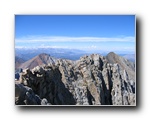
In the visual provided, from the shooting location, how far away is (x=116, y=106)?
488cm

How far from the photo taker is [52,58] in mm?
4863

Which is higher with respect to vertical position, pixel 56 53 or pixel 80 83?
pixel 56 53

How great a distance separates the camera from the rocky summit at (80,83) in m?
4.84

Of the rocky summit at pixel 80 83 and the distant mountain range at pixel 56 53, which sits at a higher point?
the distant mountain range at pixel 56 53

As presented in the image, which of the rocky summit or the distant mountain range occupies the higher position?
the distant mountain range

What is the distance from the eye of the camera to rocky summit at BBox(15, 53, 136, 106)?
15.9 ft

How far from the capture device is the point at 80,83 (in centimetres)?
485

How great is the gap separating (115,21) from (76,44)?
535 millimetres
